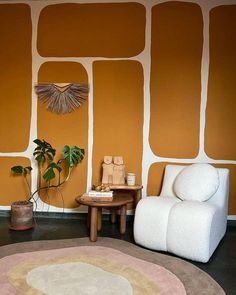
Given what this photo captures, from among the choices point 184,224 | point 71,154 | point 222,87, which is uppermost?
point 222,87

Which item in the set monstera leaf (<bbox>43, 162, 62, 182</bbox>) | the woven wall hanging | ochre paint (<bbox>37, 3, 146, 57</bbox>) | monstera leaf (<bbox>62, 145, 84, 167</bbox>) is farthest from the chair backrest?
ochre paint (<bbox>37, 3, 146, 57</bbox>)

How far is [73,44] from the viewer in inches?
155

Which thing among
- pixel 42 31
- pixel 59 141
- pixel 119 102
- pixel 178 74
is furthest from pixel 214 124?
pixel 42 31

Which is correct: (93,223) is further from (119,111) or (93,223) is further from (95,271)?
(119,111)

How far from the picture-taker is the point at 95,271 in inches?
95.9

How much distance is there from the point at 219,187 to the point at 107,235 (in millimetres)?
1333

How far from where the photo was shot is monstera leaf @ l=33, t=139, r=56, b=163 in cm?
371

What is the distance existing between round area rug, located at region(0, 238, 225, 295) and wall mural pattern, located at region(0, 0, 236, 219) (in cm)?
115

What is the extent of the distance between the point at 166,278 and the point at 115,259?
0.51 metres

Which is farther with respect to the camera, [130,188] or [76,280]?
[130,188]

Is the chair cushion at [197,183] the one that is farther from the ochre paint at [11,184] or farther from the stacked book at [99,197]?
the ochre paint at [11,184]

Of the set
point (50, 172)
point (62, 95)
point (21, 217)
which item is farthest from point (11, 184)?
point (62, 95)

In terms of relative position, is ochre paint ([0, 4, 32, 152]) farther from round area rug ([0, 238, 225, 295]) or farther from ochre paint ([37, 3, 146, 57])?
round area rug ([0, 238, 225, 295])

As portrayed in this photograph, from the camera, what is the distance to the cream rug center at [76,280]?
2.15 m
